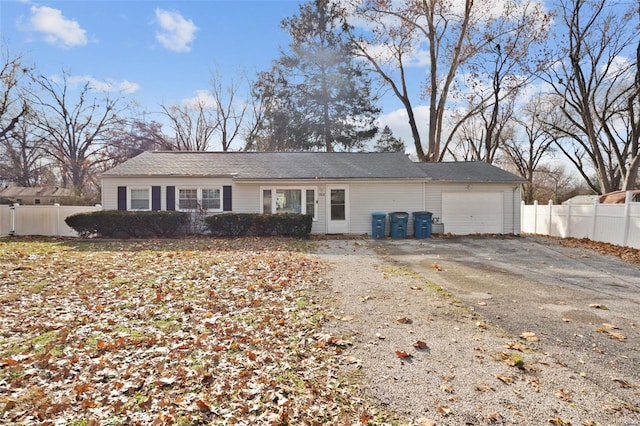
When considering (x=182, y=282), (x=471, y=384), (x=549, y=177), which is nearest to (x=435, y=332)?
(x=471, y=384)

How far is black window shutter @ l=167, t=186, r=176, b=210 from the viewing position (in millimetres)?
14742

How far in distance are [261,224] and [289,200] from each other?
194cm

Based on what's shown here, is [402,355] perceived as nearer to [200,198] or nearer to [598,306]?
[598,306]

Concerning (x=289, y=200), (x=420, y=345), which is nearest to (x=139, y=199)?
(x=289, y=200)

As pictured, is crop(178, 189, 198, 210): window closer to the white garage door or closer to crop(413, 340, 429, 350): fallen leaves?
the white garage door

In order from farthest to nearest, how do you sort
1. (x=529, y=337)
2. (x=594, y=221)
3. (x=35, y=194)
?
(x=35, y=194)
(x=594, y=221)
(x=529, y=337)

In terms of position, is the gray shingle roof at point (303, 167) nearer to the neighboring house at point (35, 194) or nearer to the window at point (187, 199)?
the window at point (187, 199)

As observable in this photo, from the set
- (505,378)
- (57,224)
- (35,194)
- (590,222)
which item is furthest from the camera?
(35,194)

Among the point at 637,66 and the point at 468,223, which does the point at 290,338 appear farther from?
the point at 637,66

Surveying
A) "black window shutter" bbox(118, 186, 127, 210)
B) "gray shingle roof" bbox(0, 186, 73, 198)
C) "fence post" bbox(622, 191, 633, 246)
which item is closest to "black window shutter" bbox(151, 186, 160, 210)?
"black window shutter" bbox(118, 186, 127, 210)

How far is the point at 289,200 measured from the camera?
49.3 feet

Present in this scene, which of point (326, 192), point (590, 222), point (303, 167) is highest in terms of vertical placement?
point (303, 167)

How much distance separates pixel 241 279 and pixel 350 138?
21251mm

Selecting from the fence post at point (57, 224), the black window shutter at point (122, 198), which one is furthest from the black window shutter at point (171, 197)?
the fence post at point (57, 224)
